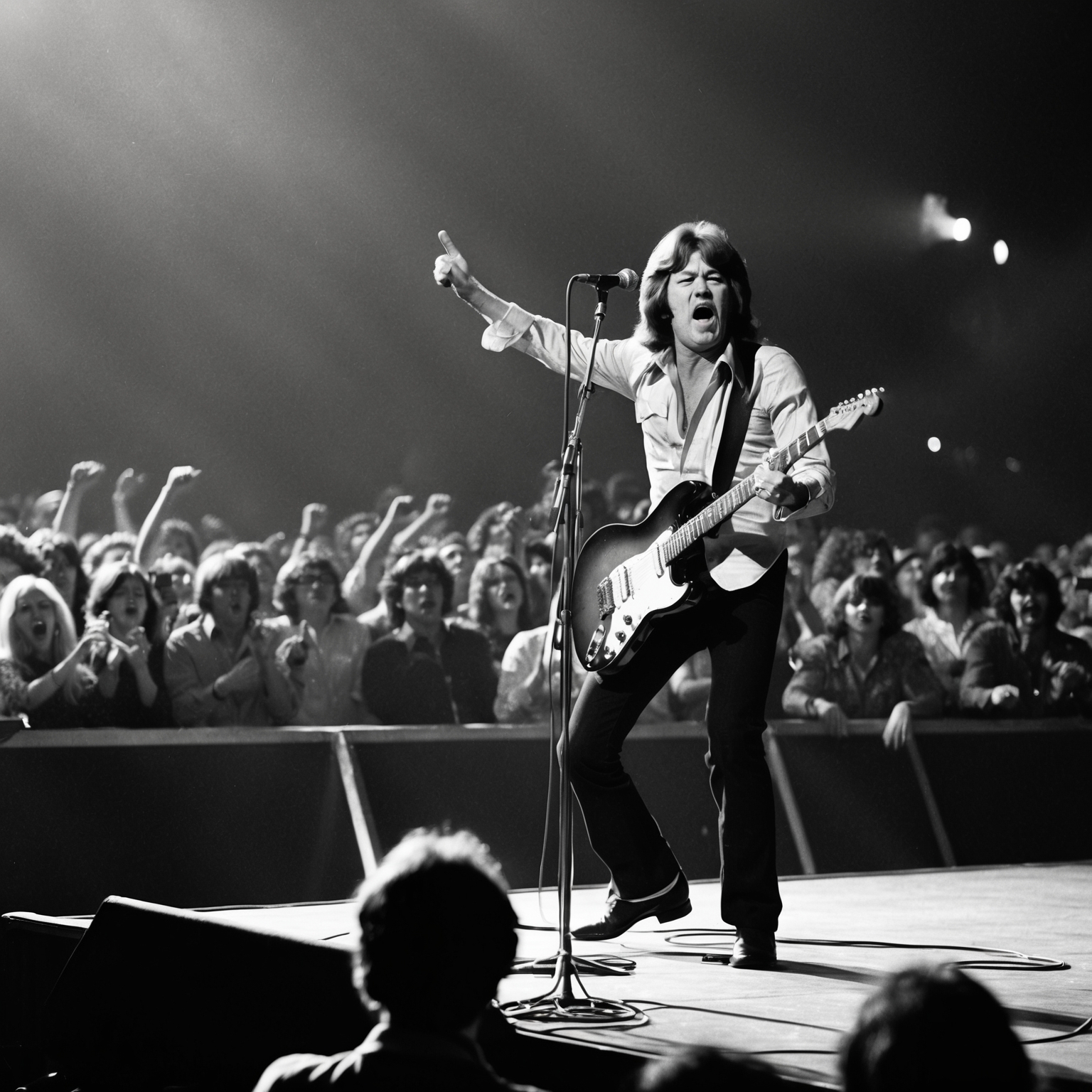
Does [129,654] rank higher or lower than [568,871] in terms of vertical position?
higher

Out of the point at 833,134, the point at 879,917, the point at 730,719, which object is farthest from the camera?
the point at 833,134

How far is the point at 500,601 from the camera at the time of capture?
263 inches

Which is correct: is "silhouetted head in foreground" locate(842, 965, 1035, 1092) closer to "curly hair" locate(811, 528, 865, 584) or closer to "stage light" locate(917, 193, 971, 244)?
"curly hair" locate(811, 528, 865, 584)

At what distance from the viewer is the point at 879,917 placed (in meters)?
4.59

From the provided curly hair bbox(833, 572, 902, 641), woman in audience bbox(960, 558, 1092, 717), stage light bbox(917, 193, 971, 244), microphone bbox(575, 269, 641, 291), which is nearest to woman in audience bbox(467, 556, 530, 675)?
curly hair bbox(833, 572, 902, 641)

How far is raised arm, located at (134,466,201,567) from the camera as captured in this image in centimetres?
712

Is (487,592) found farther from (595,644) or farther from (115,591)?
(595,644)

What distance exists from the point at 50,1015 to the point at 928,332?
11.5m

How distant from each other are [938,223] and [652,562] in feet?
34.0

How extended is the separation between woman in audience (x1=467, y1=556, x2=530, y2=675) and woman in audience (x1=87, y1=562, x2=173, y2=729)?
1523 mm

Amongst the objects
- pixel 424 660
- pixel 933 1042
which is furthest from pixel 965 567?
pixel 933 1042

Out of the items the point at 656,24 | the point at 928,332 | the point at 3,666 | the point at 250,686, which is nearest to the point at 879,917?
the point at 250,686

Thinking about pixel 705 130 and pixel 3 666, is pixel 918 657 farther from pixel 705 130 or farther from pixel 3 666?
pixel 705 130

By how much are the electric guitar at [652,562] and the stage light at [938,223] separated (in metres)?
10.1
